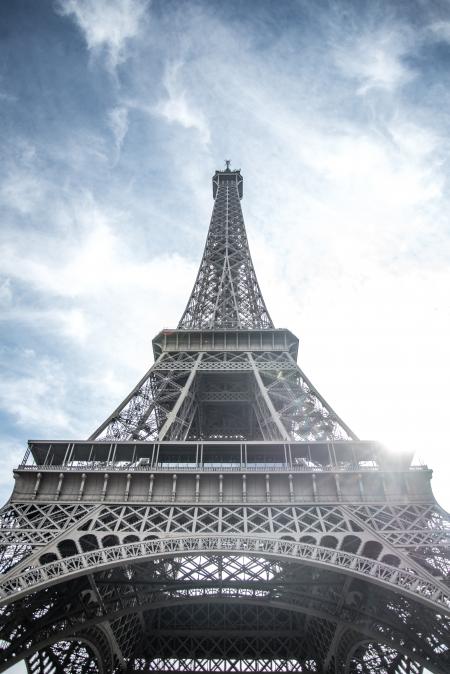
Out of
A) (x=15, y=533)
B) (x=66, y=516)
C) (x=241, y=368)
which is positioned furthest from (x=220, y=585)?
(x=241, y=368)

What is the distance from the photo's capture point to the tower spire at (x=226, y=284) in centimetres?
3825

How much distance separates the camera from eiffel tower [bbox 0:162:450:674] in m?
17.3

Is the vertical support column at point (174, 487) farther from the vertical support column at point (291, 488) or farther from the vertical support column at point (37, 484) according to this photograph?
the vertical support column at point (37, 484)

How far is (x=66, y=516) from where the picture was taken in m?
19.3

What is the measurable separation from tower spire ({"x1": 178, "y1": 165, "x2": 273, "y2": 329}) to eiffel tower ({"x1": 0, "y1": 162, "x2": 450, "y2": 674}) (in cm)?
812

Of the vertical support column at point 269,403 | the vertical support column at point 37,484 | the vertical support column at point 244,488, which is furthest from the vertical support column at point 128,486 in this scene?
the vertical support column at point 269,403

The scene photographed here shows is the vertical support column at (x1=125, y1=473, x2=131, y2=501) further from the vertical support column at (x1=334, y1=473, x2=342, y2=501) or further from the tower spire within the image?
the tower spire

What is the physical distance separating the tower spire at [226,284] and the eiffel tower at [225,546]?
8.12 meters

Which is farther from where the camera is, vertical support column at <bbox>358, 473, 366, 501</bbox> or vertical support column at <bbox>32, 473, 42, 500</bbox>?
vertical support column at <bbox>32, 473, 42, 500</bbox>

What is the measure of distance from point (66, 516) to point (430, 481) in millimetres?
14229

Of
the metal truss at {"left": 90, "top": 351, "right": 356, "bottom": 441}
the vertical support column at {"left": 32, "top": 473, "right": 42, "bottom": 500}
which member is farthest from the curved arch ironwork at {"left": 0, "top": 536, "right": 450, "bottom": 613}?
the metal truss at {"left": 90, "top": 351, "right": 356, "bottom": 441}

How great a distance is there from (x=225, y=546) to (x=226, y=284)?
89.8ft

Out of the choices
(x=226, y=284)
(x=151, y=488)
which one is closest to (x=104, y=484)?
(x=151, y=488)

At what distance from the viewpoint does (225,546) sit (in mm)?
17328
